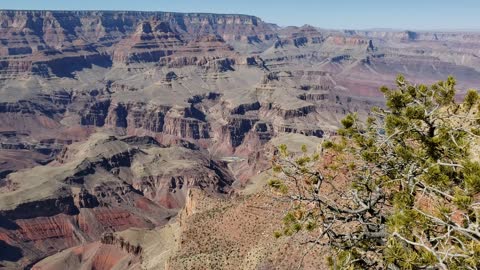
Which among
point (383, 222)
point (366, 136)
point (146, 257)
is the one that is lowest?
point (146, 257)

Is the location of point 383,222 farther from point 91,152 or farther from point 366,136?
point 91,152

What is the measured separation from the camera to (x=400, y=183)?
16875 millimetres

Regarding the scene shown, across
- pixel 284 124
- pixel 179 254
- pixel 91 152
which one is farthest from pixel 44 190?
pixel 284 124

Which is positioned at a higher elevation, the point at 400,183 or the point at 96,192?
the point at 400,183

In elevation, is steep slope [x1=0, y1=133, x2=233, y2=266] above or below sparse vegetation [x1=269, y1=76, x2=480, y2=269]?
below

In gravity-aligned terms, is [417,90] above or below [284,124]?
above

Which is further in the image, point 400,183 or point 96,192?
point 96,192

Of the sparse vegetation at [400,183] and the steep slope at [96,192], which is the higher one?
the sparse vegetation at [400,183]

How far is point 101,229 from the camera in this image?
114688 mm

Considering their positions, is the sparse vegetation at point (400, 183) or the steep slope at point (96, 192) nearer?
the sparse vegetation at point (400, 183)

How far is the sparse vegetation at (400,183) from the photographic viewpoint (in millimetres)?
13344

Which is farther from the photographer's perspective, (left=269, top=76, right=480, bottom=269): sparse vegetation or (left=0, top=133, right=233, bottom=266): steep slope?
(left=0, top=133, right=233, bottom=266): steep slope

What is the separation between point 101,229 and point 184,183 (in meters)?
30.7

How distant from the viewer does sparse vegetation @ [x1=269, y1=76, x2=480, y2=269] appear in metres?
13.3
